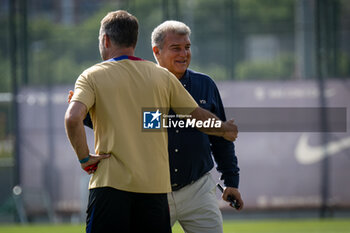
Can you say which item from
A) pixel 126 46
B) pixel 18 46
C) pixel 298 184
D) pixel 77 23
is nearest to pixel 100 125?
pixel 126 46

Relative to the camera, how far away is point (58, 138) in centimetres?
1302

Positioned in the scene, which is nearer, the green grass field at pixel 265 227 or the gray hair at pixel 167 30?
the gray hair at pixel 167 30

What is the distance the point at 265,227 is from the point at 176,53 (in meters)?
7.25

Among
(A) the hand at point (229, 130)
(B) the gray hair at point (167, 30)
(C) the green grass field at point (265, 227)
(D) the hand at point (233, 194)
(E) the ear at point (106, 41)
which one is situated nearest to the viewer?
(E) the ear at point (106, 41)

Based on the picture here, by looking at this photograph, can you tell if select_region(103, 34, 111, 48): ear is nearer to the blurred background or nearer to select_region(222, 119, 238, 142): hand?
select_region(222, 119, 238, 142): hand

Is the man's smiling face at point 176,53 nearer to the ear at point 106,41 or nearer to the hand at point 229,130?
the hand at point 229,130

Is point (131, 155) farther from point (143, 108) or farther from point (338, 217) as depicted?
point (338, 217)

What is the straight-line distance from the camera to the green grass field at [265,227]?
10570 millimetres

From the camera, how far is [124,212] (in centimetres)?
347

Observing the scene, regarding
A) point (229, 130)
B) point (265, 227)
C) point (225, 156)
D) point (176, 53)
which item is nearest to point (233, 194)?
point (225, 156)

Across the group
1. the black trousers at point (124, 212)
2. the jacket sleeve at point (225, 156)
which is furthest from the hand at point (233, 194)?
the black trousers at point (124, 212)

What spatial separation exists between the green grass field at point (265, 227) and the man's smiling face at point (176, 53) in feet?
20.6

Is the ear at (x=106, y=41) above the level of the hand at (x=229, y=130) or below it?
above

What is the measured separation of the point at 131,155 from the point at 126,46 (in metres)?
0.65
